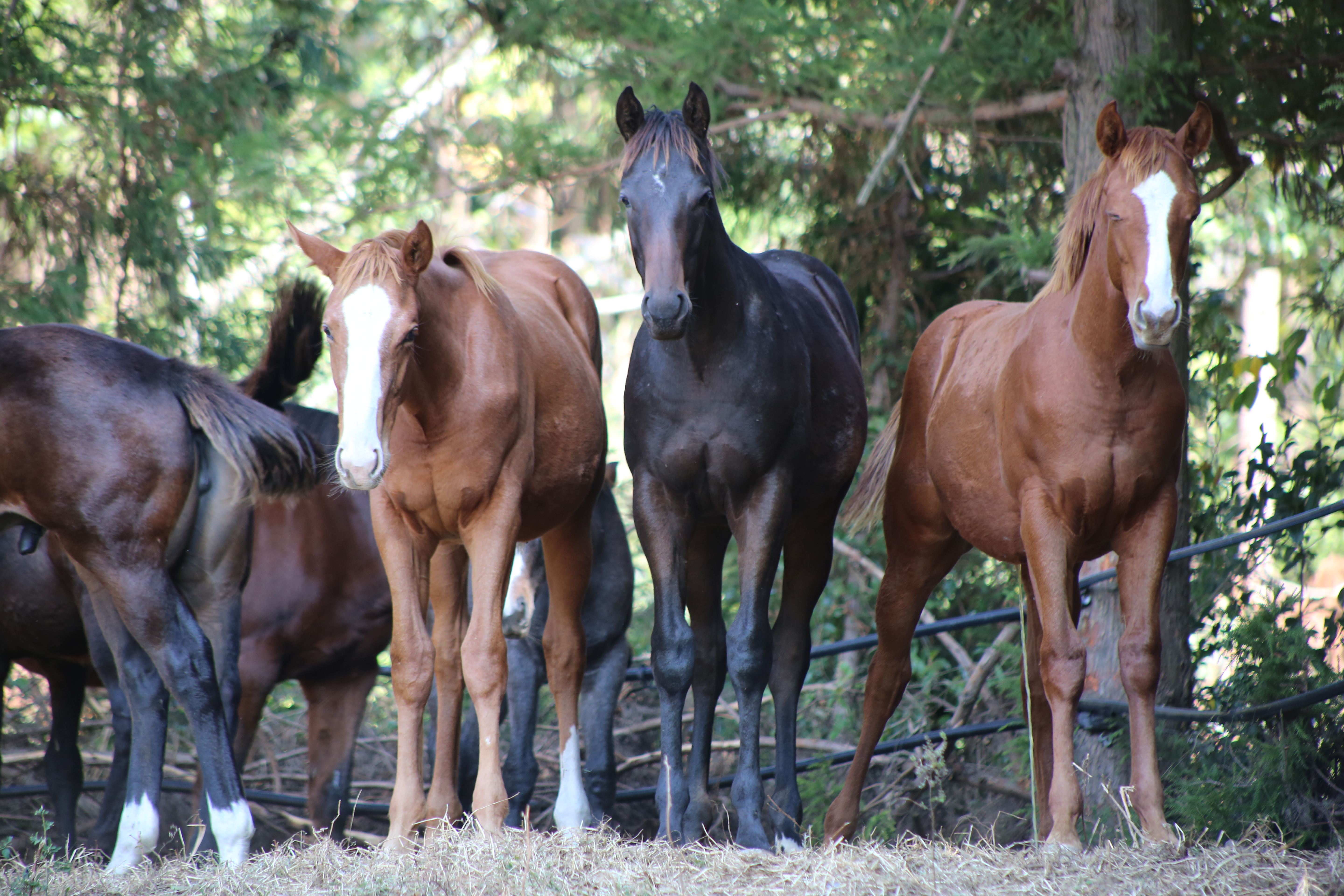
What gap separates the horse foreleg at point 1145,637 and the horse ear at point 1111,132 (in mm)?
1155

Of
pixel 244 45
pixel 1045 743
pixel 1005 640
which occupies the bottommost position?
pixel 1045 743

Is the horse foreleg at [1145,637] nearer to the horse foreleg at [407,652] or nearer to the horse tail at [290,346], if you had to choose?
the horse foreleg at [407,652]

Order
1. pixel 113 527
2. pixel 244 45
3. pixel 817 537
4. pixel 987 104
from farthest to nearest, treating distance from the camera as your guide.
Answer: pixel 244 45 → pixel 987 104 → pixel 817 537 → pixel 113 527

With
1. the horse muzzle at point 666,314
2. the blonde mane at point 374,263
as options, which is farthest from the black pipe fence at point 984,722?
the blonde mane at point 374,263

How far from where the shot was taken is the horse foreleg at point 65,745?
5.45 meters

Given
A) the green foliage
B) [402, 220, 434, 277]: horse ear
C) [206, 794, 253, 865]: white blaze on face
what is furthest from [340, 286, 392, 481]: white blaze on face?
the green foliage

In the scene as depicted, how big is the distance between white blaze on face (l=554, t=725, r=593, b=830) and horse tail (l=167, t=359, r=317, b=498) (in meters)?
1.49

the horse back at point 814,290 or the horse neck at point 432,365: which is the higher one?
the horse back at point 814,290

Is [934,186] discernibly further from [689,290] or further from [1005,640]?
[689,290]

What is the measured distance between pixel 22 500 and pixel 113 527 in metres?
0.39

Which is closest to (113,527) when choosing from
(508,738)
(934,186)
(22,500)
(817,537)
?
(22,500)

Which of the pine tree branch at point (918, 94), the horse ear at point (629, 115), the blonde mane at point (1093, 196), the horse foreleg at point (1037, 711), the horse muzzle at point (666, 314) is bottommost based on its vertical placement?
the horse foreleg at point (1037, 711)

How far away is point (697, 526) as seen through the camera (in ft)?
14.8

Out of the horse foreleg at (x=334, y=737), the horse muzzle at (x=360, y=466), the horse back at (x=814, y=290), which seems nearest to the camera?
the horse muzzle at (x=360, y=466)
